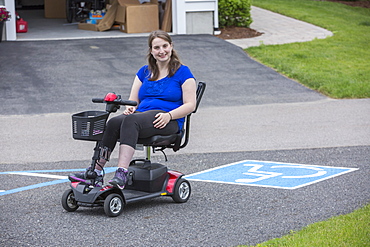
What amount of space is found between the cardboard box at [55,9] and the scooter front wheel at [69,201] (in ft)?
62.1

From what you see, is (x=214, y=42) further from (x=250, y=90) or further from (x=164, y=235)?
(x=164, y=235)

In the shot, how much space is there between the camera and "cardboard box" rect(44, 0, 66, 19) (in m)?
23.9

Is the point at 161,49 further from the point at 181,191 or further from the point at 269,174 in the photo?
the point at 269,174

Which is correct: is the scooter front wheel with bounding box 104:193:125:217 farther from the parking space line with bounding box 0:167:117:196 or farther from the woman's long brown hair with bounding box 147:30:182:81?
the parking space line with bounding box 0:167:117:196

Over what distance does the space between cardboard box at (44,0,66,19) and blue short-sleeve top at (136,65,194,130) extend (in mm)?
18528

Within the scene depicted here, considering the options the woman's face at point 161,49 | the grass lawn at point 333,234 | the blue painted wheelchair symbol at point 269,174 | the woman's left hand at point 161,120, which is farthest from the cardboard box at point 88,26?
the grass lawn at point 333,234

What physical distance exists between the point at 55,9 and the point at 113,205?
19.4 m

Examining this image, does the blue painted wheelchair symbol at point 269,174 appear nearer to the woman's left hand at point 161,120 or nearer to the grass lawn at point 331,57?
the woman's left hand at point 161,120

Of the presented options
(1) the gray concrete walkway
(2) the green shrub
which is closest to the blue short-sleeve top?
(1) the gray concrete walkway

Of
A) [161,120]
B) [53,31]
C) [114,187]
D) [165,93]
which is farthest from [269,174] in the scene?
[53,31]

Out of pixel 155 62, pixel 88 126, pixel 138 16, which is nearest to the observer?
pixel 88 126

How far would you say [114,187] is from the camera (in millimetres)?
5629

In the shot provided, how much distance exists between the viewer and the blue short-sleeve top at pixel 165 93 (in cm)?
608

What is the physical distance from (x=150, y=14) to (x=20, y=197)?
12.5 meters
